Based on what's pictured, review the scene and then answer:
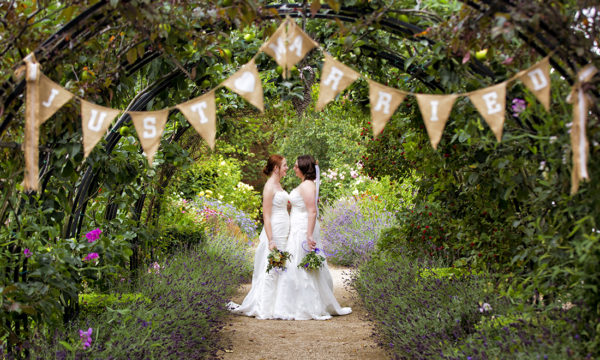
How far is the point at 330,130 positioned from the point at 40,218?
33.1 feet

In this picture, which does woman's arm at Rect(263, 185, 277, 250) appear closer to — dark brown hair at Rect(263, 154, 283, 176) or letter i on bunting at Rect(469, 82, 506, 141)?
dark brown hair at Rect(263, 154, 283, 176)

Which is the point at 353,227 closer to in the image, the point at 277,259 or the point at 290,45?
the point at 277,259

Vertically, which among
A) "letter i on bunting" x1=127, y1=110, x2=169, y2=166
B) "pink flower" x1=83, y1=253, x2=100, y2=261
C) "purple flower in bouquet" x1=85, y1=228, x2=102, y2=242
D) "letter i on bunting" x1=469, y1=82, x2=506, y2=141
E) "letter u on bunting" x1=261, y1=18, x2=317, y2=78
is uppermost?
"letter u on bunting" x1=261, y1=18, x2=317, y2=78

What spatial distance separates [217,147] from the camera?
A: 23.6 feet

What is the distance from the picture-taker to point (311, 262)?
569cm

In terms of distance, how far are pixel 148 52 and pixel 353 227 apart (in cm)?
609

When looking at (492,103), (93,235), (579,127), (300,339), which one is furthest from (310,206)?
(579,127)

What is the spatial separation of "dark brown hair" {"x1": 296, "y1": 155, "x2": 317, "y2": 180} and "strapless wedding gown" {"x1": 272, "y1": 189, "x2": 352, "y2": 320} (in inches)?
8.4

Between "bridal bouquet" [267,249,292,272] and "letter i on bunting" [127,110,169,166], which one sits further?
"bridal bouquet" [267,249,292,272]

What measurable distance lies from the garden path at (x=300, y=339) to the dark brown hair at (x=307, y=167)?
143 cm

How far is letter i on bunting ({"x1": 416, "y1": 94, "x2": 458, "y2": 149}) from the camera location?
8.00 ft

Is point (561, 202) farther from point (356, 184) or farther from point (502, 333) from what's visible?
point (356, 184)

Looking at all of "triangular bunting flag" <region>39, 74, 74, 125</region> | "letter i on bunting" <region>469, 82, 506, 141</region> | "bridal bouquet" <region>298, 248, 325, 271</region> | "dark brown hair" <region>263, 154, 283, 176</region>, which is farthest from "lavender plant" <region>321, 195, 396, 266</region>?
"triangular bunting flag" <region>39, 74, 74, 125</region>

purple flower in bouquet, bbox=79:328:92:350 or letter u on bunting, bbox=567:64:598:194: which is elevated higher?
letter u on bunting, bbox=567:64:598:194
